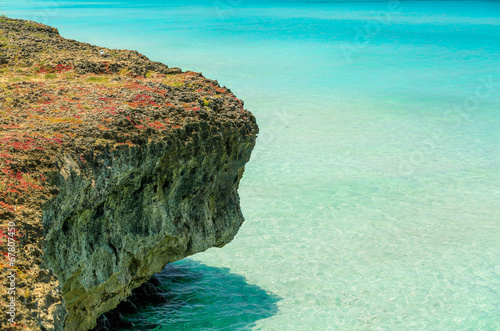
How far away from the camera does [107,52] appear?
7.21 meters

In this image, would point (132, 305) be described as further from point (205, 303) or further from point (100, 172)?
point (100, 172)

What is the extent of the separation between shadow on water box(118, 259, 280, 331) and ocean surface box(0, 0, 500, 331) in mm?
25

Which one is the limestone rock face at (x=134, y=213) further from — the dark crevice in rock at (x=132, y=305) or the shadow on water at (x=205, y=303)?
the shadow on water at (x=205, y=303)

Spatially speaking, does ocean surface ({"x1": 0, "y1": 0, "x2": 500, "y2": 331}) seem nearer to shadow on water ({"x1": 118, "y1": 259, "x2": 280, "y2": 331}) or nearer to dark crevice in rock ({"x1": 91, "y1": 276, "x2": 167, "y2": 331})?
shadow on water ({"x1": 118, "y1": 259, "x2": 280, "y2": 331})

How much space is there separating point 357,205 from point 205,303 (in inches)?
177

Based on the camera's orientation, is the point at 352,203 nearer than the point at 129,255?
No

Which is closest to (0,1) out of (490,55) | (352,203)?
(490,55)

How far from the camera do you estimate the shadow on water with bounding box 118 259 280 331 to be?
6.93 m

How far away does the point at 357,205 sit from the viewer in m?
10.9

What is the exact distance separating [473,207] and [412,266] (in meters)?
3.07

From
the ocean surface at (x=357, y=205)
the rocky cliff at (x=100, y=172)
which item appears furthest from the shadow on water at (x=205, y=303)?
the rocky cliff at (x=100, y=172)

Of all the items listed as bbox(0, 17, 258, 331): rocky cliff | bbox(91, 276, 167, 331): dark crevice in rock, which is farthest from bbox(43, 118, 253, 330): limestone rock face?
bbox(91, 276, 167, 331): dark crevice in rock

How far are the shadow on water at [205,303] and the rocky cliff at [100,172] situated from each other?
98 cm

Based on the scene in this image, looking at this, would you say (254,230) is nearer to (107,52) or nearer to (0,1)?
(107,52)
